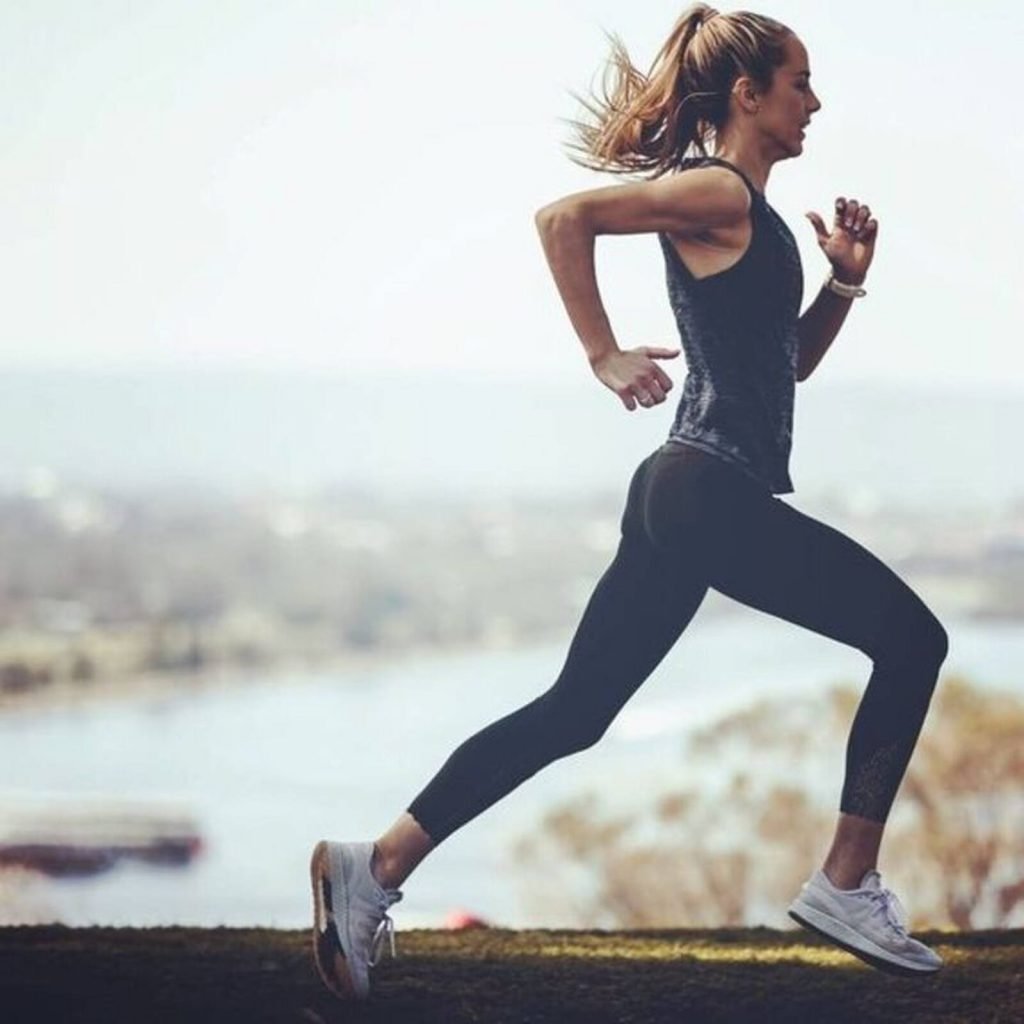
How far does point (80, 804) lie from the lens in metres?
25.3

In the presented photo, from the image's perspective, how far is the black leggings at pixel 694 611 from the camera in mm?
2045

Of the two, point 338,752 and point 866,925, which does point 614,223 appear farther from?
point 338,752

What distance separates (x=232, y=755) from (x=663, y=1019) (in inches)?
1162

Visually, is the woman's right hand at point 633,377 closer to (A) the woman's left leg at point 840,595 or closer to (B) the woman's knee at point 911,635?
(A) the woman's left leg at point 840,595

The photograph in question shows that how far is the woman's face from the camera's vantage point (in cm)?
217

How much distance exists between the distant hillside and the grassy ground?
15.1 m

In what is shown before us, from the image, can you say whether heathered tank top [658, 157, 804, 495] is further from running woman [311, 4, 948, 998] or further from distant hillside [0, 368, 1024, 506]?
distant hillside [0, 368, 1024, 506]

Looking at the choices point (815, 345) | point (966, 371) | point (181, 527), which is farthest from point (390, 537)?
point (815, 345)

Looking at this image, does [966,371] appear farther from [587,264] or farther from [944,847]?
[587,264]

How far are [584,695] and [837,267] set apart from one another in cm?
57

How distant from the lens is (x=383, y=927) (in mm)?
2164

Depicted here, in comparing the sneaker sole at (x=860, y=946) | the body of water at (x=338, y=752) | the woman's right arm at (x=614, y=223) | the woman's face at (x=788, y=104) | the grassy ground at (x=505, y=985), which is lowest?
the grassy ground at (x=505, y=985)

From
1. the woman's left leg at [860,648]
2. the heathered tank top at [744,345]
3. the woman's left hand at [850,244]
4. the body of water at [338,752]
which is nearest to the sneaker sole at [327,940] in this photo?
the woman's left leg at [860,648]

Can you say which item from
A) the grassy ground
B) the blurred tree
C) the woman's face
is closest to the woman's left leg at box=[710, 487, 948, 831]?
the grassy ground
